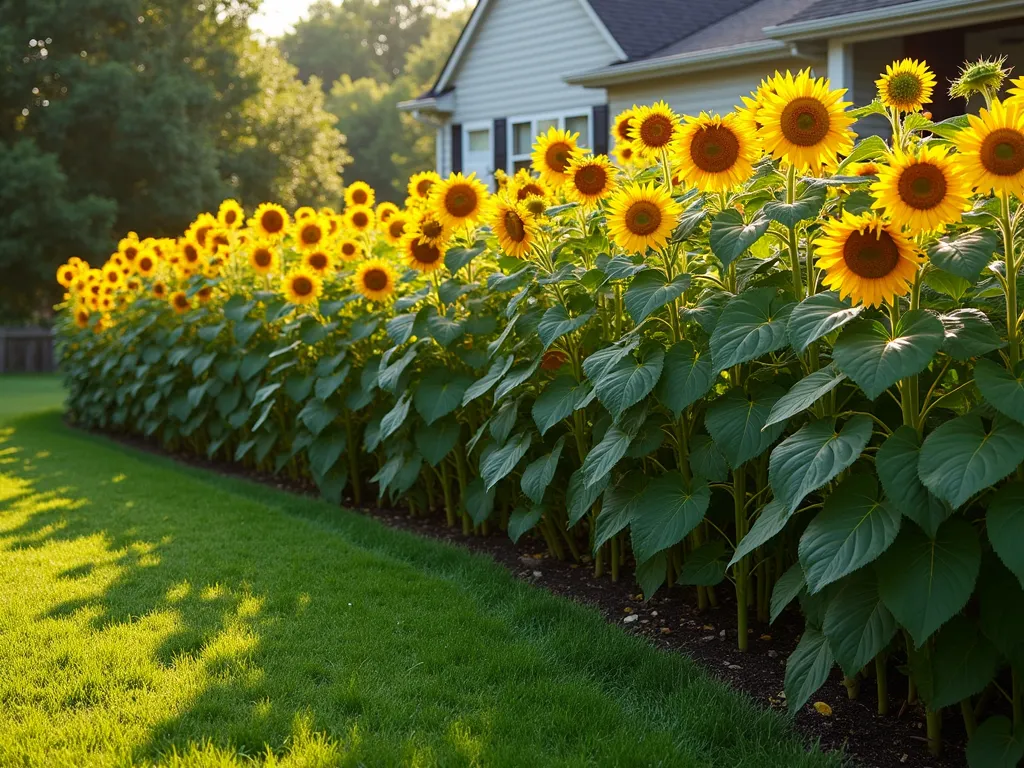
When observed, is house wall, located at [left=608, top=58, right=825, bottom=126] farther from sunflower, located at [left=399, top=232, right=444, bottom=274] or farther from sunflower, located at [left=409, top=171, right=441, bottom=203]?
sunflower, located at [left=399, top=232, right=444, bottom=274]

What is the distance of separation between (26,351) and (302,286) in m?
18.7

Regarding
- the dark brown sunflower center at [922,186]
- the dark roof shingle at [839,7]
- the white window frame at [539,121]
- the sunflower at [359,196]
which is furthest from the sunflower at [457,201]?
the white window frame at [539,121]

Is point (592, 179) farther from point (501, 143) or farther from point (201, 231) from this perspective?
point (501, 143)

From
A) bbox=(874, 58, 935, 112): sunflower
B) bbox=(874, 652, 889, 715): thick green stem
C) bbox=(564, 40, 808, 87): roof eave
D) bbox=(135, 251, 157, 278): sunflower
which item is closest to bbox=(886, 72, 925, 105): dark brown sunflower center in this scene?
bbox=(874, 58, 935, 112): sunflower

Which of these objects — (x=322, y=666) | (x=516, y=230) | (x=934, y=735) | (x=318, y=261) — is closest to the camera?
(x=934, y=735)

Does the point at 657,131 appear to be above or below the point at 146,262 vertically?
above

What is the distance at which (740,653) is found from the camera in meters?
3.29

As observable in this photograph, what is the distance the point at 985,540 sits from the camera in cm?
252

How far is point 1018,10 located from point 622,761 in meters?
8.67

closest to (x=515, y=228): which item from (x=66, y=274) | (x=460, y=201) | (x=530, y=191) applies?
(x=530, y=191)

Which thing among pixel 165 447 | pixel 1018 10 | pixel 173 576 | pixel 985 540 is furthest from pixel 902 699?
pixel 1018 10

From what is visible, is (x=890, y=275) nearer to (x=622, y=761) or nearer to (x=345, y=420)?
(x=622, y=761)

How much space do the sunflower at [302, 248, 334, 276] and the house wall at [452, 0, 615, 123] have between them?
→ 30.8 feet

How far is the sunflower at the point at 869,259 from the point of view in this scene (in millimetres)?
2520
